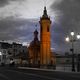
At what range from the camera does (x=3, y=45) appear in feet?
632

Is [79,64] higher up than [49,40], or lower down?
lower down

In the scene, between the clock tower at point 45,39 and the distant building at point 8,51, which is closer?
the clock tower at point 45,39

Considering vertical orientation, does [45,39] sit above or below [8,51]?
above

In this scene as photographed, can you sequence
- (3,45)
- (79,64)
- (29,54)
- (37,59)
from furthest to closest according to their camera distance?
(3,45) → (29,54) → (37,59) → (79,64)

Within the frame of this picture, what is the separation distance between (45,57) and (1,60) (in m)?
65.2

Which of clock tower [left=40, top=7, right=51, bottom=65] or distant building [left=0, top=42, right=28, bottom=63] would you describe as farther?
distant building [left=0, top=42, right=28, bottom=63]

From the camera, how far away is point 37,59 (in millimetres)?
121000

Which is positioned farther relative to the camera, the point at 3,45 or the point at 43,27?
the point at 3,45

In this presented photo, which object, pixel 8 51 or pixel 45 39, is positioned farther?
pixel 8 51

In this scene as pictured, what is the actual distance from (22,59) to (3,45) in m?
64.6

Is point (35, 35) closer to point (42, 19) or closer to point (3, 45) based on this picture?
point (42, 19)

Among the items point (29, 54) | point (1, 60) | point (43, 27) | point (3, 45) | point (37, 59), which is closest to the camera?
point (43, 27)

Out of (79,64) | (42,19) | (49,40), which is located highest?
(42,19)

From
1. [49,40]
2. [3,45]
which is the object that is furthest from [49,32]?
[3,45]
